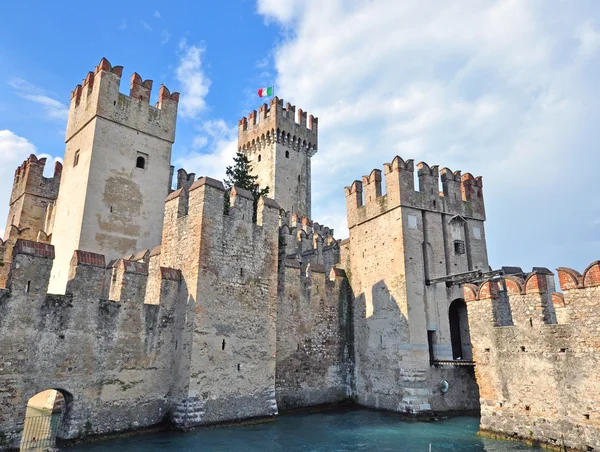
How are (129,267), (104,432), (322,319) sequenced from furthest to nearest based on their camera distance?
1. (322,319)
2. (129,267)
3. (104,432)

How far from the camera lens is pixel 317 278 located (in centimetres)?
1878

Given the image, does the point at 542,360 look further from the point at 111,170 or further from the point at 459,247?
the point at 111,170

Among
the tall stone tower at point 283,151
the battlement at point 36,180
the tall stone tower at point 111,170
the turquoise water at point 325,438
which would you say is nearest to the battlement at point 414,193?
the turquoise water at point 325,438

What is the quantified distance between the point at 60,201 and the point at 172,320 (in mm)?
9608

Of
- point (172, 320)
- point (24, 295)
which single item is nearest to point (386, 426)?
point (172, 320)

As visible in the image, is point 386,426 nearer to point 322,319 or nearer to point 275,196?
point 322,319

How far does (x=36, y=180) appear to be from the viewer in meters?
24.1

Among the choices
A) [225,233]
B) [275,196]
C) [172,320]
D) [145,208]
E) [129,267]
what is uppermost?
[275,196]

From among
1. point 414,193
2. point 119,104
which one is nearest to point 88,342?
point 119,104

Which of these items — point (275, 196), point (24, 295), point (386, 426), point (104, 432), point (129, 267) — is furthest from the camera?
point (275, 196)

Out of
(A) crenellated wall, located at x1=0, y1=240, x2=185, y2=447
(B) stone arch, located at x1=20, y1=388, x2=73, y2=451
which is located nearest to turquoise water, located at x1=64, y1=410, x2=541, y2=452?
(B) stone arch, located at x1=20, y1=388, x2=73, y2=451

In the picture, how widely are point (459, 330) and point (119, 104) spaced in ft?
59.1

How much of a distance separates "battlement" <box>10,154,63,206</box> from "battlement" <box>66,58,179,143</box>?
559 cm

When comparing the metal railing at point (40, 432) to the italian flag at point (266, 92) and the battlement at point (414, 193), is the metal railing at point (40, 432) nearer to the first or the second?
the battlement at point (414, 193)
